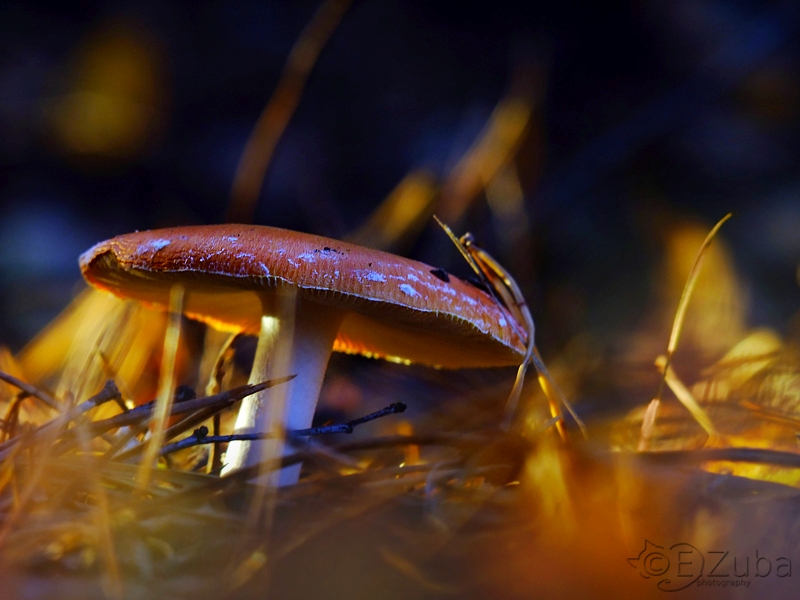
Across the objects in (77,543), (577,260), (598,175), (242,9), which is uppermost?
(242,9)

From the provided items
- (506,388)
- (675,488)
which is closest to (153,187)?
(506,388)

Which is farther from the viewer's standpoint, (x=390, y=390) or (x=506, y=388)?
(x=390, y=390)

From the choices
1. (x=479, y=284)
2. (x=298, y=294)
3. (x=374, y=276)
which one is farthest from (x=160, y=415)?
(x=479, y=284)

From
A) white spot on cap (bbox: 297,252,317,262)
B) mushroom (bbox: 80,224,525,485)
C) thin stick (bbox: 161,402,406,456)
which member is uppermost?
white spot on cap (bbox: 297,252,317,262)

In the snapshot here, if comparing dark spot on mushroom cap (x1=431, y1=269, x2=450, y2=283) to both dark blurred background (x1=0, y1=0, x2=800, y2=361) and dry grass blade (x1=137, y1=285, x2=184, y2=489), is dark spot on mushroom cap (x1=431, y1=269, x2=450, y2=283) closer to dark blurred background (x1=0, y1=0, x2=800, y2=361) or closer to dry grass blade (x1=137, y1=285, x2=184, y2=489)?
dry grass blade (x1=137, y1=285, x2=184, y2=489)

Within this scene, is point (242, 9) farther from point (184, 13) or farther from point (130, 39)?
point (130, 39)

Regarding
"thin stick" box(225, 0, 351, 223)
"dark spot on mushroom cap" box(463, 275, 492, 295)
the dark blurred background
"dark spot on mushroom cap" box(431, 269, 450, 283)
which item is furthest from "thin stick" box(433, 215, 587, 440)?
"thin stick" box(225, 0, 351, 223)

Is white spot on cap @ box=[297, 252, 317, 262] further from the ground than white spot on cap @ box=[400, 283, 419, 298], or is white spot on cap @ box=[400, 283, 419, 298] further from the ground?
white spot on cap @ box=[297, 252, 317, 262]
